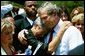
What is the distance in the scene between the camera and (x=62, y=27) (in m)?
5.78

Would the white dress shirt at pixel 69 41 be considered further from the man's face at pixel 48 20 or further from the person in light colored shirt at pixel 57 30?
the man's face at pixel 48 20

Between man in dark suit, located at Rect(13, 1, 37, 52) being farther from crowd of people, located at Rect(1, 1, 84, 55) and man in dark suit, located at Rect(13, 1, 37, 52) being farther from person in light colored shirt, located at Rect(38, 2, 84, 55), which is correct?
person in light colored shirt, located at Rect(38, 2, 84, 55)

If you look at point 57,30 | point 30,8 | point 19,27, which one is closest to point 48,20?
point 57,30

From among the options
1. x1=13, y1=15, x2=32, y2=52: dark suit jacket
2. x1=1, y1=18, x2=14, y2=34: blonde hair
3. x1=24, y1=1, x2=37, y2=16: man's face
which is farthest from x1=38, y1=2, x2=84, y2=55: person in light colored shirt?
x1=24, y1=1, x2=37, y2=16: man's face

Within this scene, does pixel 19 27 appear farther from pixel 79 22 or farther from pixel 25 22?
pixel 79 22

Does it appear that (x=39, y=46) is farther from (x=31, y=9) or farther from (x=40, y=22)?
(x=31, y=9)

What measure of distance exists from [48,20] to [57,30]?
175 millimetres

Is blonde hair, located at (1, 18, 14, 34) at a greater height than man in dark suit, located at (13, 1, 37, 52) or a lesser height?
greater

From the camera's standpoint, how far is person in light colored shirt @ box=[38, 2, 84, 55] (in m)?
5.67

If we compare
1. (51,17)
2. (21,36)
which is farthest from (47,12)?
(21,36)

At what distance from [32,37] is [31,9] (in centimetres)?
190

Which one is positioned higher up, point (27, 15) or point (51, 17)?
point (51, 17)

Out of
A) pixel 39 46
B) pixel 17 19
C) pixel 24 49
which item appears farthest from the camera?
pixel 17 19

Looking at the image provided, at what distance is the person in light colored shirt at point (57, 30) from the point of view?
5.67 metres
